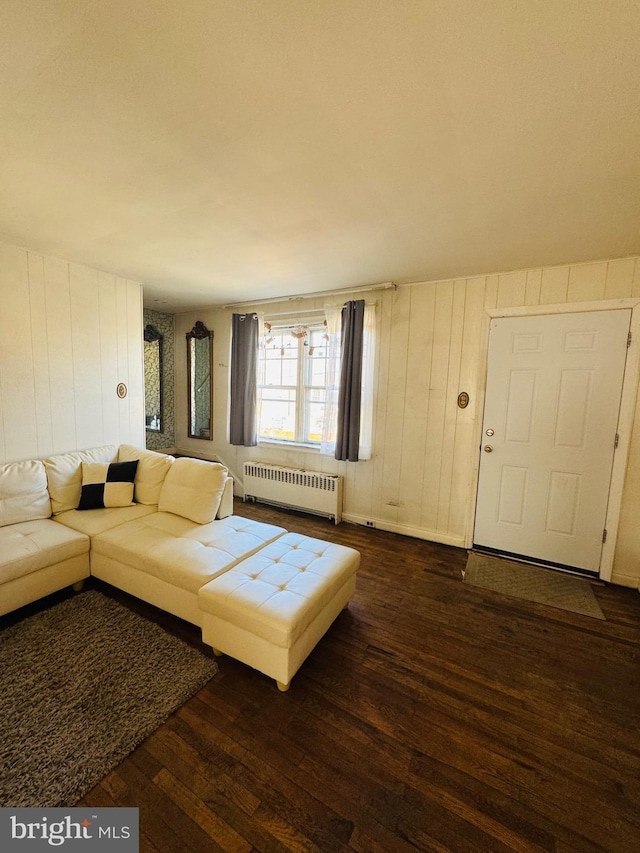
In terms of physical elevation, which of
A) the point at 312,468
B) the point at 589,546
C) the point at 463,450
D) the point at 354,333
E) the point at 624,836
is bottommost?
the point at 624,836

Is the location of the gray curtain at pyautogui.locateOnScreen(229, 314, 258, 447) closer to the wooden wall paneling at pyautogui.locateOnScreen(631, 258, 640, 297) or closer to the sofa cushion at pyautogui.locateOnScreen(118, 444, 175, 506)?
the sofa cushion at pyautogui.locateOnScreen(118, 444, 175, 506)

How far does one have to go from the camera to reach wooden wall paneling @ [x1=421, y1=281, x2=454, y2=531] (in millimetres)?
3049

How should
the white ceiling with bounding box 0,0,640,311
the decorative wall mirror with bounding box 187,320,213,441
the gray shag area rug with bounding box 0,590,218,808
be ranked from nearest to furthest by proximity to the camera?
the white ceiling with bounding box 0,0,640,311 < the gray shag area rug with bounding box 0,590,218,808 < the decorative wall mirror with bounding box 187,320,213,441

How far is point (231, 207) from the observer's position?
1883mm

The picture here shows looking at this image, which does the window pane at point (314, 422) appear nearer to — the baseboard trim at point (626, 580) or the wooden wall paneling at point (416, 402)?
the wooden wall paneling at point (416, 402)

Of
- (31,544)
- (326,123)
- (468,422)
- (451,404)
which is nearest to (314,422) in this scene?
(451,404)

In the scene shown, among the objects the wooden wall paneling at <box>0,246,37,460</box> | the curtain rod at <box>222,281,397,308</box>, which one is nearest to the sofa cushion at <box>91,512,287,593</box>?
the wooden wall paneling at <box>0,246,37,460</box>

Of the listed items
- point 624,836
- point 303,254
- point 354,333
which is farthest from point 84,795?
point 354,333

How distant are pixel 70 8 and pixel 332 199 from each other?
1.14 meters

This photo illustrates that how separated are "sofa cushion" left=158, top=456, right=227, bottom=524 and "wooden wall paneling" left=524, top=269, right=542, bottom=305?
2821mm

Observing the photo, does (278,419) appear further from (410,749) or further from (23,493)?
(410,749)

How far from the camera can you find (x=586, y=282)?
2.55 m

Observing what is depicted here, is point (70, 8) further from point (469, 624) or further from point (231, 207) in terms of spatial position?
point (469, 624)

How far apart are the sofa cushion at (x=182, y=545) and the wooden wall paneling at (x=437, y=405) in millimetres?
1594
